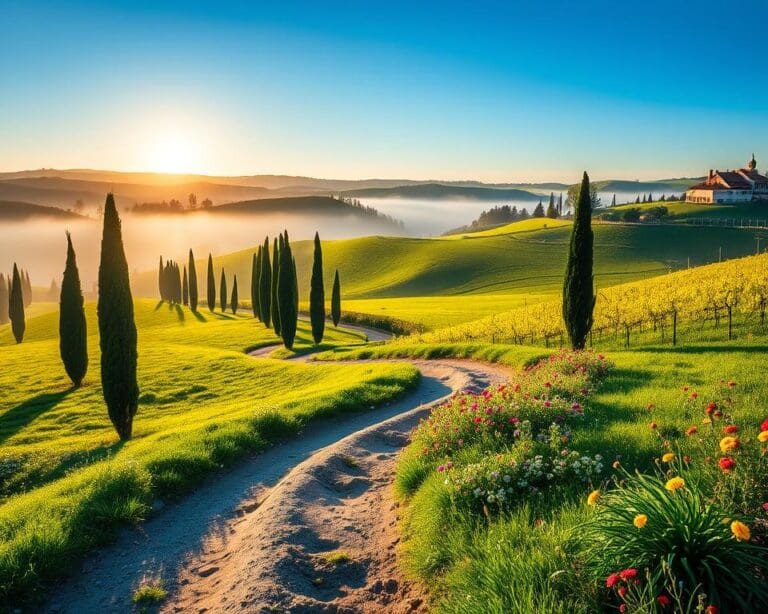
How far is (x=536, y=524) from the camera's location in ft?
22.6

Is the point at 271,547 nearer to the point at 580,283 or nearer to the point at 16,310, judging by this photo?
the point at 580,283

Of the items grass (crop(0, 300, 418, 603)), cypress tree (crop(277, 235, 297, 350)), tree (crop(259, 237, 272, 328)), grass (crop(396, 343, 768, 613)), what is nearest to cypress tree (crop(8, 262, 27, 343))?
grass (crop(0, 300, 418, 603))

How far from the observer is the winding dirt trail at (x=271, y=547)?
738cm

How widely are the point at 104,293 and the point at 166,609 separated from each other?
59.7 feet

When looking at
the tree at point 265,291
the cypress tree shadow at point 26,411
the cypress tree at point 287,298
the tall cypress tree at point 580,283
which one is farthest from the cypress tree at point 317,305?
the tall cypress tree at point 580,283

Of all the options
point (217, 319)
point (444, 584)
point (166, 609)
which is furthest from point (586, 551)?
point (217, 319)

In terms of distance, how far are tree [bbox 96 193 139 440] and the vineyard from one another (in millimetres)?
23562

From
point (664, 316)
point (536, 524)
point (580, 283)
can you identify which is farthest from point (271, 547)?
point (664, 316)

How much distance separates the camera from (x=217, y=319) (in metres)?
75.5

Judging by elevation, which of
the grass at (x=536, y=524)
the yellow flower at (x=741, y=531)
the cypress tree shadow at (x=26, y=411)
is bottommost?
the cypress tree shadow at (x=26, y=411)

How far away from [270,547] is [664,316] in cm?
2678

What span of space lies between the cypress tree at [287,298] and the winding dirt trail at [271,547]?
33.9 meters

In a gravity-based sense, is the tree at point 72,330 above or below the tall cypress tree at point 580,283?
below

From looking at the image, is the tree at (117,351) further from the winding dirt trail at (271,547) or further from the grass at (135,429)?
the winding dirt trail at (271,547)
